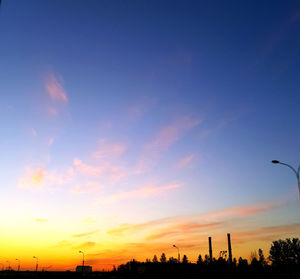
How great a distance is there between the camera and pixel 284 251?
15262 cm

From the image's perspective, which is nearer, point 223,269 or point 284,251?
point 223,269

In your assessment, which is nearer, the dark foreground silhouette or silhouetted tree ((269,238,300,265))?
the dark foreground silhouette

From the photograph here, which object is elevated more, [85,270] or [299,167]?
[299,167]

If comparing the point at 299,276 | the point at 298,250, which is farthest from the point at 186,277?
the point at 298,250

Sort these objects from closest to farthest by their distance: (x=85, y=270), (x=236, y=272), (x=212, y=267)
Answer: (x=236, y=272) → (x=212, y=267) → (x=85, y=270)

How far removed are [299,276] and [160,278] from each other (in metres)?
37.4

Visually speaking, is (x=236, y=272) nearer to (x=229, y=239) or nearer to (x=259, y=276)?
(x=259, y=276)

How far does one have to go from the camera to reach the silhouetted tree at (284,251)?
149 metres

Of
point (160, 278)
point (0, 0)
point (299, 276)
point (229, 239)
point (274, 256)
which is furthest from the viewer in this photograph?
point (274, 256)

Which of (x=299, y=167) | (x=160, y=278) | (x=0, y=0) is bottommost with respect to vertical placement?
(x=160, y=278)

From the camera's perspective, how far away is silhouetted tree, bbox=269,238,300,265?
14862 cm

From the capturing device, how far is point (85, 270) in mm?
138250

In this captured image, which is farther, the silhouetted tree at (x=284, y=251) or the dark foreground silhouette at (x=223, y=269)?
the silhouetted tree at (x=284, y=251)

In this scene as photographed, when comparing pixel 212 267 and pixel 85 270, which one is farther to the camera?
pixel 85 270
